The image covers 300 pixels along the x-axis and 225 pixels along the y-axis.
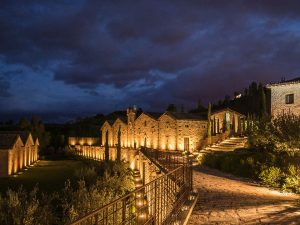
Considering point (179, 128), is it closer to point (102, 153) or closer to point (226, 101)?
point (102, 153)

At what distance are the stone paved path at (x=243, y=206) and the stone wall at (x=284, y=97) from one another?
1700 cm

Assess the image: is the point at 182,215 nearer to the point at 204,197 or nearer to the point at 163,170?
the point at 204,197

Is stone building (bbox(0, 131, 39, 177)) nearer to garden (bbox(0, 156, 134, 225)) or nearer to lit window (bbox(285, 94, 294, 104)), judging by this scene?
garden (bbox(0, 156, 134, 225))

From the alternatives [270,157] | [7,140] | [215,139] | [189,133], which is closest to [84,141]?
[189,133]

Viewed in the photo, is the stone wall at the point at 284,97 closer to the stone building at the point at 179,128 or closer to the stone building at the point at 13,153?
the stone building at the point at 179,128

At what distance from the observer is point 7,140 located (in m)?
32.9

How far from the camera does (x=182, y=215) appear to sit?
8148mm

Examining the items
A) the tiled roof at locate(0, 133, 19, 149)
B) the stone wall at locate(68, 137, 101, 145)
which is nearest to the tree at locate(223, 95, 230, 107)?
the stone wall at locate(68, 137, 101, 145)

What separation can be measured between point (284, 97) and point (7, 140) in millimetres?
26342

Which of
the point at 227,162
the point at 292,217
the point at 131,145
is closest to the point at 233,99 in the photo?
the point at 131,145

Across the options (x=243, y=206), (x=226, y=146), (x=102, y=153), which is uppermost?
(x=226, y=146)

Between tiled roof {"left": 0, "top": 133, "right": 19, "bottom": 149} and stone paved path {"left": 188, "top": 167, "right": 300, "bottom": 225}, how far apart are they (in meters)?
24.0

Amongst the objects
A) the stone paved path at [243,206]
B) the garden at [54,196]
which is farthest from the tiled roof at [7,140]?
the stone paved path at [243,206]

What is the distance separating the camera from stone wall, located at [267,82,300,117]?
93.6ft
